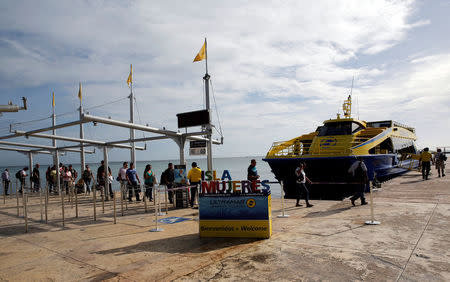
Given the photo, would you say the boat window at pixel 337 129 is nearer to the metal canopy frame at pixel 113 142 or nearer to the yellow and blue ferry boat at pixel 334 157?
the yellow and blue ferry boat at pixel 334 157

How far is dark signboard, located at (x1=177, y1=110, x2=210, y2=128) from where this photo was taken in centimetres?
1320

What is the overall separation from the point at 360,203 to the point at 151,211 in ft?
25.5

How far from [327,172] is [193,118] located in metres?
8.64

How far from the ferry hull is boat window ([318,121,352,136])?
2411 mm

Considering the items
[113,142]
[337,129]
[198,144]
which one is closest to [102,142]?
[113,142]

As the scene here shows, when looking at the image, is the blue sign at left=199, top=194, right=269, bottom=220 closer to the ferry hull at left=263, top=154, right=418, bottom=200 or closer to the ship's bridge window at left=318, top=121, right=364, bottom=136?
the ferry hull at left=263, top=154, right=418, bottom=200

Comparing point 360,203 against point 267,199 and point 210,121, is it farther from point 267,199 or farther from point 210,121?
point 210,121

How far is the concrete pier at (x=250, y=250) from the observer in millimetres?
4844

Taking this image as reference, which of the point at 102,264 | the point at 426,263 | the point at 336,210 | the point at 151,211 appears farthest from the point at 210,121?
the point at 426,263

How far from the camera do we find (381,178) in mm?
19484

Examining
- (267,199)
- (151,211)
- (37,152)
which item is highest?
(37,152)

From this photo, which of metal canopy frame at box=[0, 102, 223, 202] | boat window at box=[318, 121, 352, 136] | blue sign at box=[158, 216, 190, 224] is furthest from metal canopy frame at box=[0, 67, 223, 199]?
boat window at box=[318, 121, 352, 136]

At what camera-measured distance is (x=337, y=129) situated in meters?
19.1

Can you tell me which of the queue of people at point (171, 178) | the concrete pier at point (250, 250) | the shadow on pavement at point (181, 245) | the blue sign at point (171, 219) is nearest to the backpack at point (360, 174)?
the queue of people at point (171, 178)
